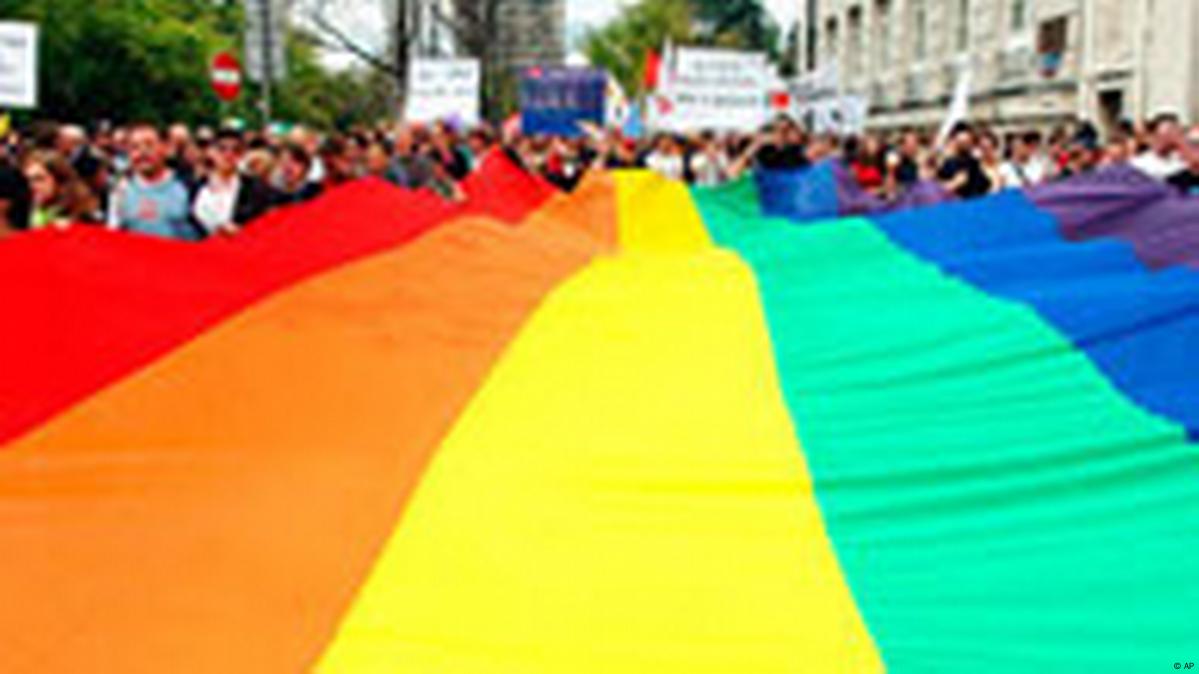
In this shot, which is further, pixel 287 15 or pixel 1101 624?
pixel 287 15

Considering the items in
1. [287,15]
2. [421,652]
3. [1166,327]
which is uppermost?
[287,15]

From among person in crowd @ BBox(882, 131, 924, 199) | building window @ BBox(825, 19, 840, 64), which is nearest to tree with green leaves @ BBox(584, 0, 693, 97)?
building window @ BBox(825, 19, 840, 64)

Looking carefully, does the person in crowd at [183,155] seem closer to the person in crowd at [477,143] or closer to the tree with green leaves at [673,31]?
the person in crowd at [477,143]

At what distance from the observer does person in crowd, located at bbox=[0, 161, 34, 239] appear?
6098mm

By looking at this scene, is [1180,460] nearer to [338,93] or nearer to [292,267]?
[292,267]

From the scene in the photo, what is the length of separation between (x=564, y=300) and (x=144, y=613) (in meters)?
3.11

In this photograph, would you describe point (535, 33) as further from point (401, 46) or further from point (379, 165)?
point (379, 165)

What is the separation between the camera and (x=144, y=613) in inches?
109

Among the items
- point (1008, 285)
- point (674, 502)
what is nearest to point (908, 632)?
point (674, 502)

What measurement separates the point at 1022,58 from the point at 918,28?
25.8 feet

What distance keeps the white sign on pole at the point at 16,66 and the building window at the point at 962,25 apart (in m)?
20.8

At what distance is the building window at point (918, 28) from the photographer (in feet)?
105

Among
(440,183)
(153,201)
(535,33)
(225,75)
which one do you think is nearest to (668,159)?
(440,183)

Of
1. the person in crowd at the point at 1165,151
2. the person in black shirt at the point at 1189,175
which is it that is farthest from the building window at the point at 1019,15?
the person in black shirt at the point at 1189,175
